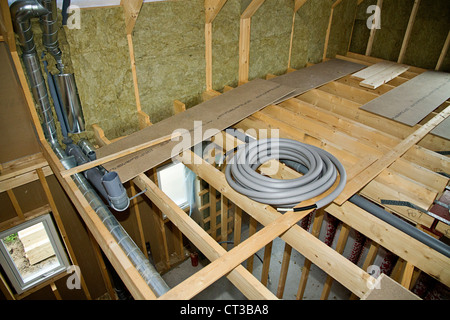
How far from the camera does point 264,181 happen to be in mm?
2242

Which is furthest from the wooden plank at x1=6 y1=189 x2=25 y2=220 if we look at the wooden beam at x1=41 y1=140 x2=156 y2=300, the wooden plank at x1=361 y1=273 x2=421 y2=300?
the wooden plank at x1=361 y1=273 x2=421 y2=300

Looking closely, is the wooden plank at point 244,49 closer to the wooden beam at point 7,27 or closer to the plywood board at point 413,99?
the plywood board at point 413,99

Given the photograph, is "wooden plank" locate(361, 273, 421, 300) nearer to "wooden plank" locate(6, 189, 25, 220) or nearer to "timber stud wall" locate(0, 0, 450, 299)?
"timber stud wall" locate(0, 0, 450, 299)

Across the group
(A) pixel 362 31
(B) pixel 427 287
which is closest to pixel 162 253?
(B) pixel 427 287

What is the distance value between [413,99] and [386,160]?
155 cm

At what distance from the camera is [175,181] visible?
4.19 meters

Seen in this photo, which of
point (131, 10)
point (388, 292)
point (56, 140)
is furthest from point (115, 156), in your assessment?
point (388, 292)

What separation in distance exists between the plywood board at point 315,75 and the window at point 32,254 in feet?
10.3

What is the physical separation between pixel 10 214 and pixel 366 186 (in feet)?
11.3

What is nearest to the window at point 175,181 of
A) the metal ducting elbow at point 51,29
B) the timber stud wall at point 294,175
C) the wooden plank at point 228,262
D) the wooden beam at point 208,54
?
the timber stud wall at point 294,175

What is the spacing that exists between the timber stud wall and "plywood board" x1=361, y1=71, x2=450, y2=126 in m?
0.12

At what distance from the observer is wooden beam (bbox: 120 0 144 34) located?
277 centimetres

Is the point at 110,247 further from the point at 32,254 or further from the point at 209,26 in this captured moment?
the point at 209,26

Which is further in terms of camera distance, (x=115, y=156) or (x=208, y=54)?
(x=208, y=54)
